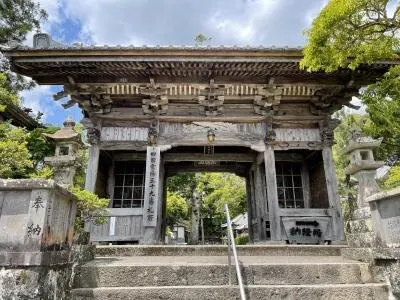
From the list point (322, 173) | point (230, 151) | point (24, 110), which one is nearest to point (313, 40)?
point (322, 173)

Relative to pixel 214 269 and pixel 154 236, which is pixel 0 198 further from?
pixel 154 236

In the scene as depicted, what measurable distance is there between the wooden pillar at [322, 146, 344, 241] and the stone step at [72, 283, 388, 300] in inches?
190

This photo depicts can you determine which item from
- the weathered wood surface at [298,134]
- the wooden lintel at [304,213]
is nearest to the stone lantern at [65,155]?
the weathered wood surface at [298,134]

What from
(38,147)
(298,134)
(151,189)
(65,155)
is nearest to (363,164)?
(298,134)

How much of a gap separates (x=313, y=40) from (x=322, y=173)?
5.17 meters

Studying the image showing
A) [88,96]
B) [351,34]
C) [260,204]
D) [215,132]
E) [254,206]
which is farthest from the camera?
[254,206]

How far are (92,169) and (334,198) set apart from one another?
7148 mm

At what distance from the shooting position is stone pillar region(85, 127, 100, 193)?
8148 mm

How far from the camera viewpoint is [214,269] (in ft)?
12.8

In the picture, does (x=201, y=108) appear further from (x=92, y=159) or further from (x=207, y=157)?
(x=92, y=159)

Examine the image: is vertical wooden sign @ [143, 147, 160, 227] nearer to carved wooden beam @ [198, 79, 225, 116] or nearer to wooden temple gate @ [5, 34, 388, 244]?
wooden temple gate @ [5, 34, 388, 244]

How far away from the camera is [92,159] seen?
8328 millimetres

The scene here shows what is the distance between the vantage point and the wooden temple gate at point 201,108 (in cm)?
742

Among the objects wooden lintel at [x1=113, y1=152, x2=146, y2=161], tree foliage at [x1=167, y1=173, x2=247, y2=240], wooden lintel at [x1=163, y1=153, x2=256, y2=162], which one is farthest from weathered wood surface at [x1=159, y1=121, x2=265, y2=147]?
tree foliage at [x1=167, y1=173, x2=247, y2=240]
